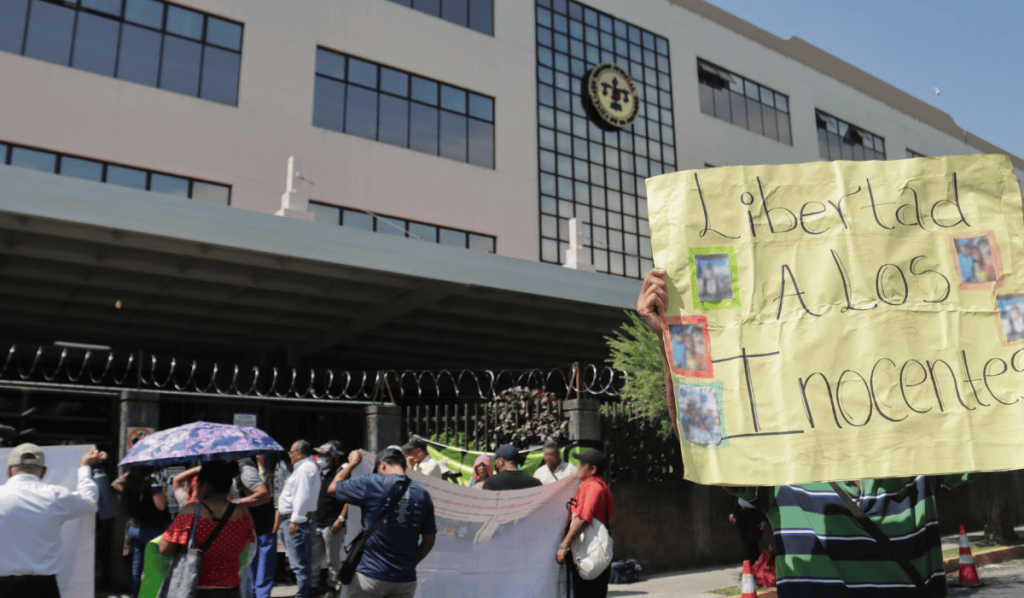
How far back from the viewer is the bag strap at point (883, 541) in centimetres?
378

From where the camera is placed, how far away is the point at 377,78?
21.2m

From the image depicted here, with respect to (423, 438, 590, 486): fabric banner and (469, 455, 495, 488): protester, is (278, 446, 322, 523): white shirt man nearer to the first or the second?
(469, 455, 495, 488): protester

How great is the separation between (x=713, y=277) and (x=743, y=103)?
94.1 ft

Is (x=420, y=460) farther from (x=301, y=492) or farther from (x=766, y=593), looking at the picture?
(x=766, y=593)

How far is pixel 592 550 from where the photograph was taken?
679 centimetres

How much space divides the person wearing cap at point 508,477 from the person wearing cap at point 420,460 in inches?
48.2

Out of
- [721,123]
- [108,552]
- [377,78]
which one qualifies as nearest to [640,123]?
[721,123]

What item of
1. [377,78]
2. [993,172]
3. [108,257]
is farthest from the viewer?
[377,78]

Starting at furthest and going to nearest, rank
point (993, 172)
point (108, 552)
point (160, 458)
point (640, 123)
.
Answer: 1. point (640, 123)
2. point (108, 552)
3. point (160, 458)
4. point (993, 172)

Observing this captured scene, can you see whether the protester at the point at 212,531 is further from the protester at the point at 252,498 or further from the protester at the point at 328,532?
the protester at the point at 328,532

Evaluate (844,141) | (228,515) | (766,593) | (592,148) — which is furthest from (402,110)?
(844,141)

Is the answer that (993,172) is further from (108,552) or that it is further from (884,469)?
(108,552)

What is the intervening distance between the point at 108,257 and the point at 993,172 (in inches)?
560

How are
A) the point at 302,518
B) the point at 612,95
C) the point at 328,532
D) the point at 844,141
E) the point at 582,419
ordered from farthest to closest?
the point at 844,141
the point at 612,95
the point at 582,419
the point at 328,532
the point at 302,518
